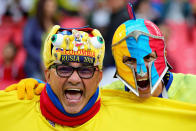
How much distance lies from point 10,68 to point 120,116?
4338 millimetres

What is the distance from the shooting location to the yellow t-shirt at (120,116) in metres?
4.11

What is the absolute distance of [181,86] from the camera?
4.48 m

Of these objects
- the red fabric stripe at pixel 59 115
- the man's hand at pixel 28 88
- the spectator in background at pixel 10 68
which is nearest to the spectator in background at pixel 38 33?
the spectator in background at pixel 10 68

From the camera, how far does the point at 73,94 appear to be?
4.11m

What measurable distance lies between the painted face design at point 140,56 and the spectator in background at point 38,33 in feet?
11.8

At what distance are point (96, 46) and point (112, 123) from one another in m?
0.78

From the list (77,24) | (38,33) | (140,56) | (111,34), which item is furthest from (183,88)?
(77,24)

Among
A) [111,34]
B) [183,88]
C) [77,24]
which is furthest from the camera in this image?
[77,24]

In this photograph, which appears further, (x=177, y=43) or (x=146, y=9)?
(x=177, y=43)

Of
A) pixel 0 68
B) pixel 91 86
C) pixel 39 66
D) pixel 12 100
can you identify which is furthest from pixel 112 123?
pixel 0 68

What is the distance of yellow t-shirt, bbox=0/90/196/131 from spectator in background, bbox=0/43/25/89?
366 cm

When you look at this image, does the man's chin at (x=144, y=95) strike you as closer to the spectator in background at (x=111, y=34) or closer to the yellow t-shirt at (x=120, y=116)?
the yellow t-shirt at (x=120, y=116)

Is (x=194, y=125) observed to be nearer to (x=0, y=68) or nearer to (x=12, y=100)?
(x=12, y=100)

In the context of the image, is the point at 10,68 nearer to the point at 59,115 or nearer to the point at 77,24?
the point at 77,24
